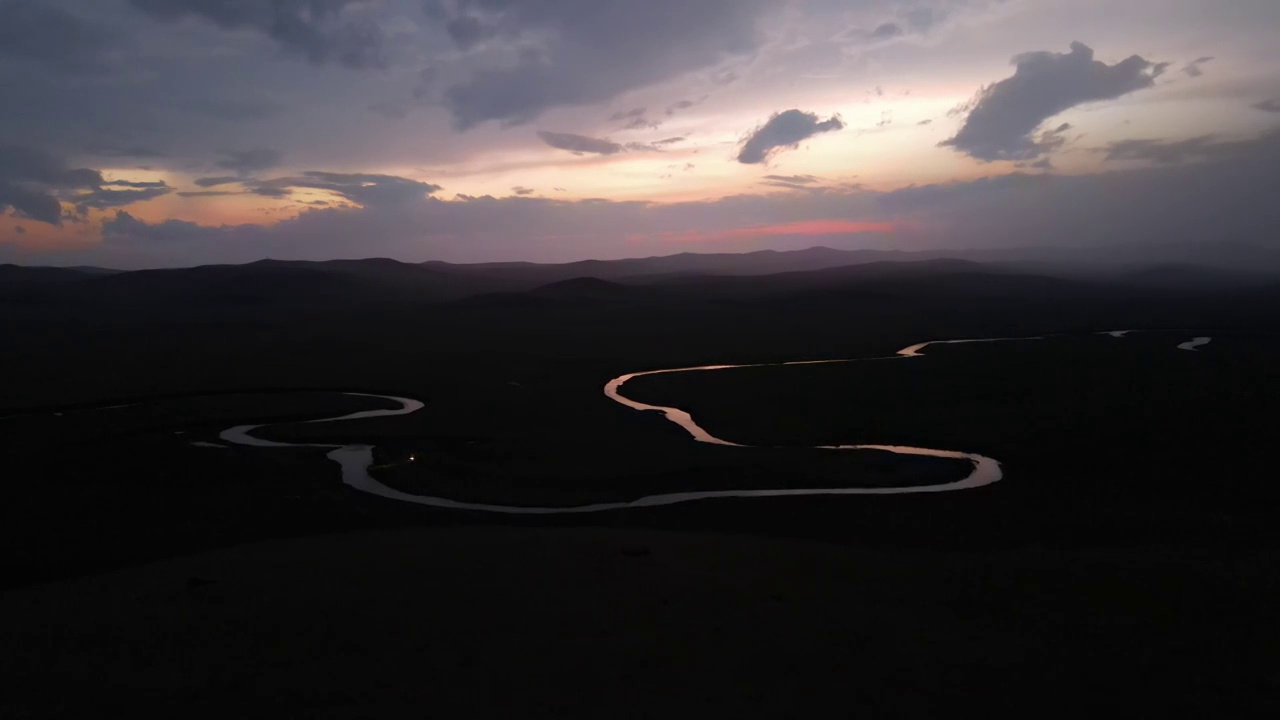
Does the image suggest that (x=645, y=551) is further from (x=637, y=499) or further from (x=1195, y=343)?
(x=1195, y=343)

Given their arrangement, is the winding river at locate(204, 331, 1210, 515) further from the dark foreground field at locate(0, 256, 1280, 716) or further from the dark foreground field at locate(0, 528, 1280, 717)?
the dark foreground field at locate(0, 528, 1280, 717)

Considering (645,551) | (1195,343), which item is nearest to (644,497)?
(645,551)

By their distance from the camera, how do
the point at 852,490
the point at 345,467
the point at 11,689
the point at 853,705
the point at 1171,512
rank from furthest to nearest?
the point at 345,467
the point at 852,490
the point at 1171,512
the point at 11,689
the point at 853,705

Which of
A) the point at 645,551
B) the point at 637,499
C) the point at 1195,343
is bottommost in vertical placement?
the point at 637,499

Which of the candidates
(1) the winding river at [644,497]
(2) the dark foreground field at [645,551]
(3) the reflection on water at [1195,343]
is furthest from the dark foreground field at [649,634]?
(3) the reflection on water at [1195,343]

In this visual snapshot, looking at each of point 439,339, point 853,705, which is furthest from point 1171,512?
point 439,339

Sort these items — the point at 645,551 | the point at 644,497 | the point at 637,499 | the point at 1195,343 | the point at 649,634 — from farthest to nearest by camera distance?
the point at 1195,343, the point at 644,497, the point at 637,499, the point at 645,551, the point at 649,634

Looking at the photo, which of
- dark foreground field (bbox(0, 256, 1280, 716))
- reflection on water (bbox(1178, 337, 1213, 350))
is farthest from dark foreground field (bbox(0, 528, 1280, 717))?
reflection on water (bbox(1178, 337, 1213, 350))

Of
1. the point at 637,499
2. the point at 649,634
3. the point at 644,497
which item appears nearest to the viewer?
the point at 649,634

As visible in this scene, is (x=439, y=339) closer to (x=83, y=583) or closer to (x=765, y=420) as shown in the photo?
(x=765, y=420)
